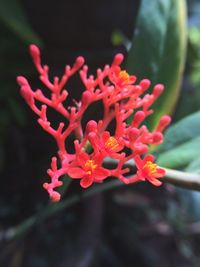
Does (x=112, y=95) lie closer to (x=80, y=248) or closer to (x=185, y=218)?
(x=80, y=248)

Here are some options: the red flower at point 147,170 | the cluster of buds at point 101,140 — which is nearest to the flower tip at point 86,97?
the cluster of buds at point 101,140

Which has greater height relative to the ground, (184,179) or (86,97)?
(86,97)

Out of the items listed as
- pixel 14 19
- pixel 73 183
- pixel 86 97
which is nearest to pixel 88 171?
pixel 86 97

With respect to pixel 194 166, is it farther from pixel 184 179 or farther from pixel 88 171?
pixel 88 171

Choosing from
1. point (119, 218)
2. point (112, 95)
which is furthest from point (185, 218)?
point (112, 95)

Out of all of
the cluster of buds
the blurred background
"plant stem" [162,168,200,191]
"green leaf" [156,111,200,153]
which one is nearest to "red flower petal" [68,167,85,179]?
the cluster of buds

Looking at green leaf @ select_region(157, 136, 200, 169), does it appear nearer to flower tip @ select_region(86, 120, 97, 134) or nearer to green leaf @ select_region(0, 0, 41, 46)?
flower tip @ select_region(86, 120, 97, 134)
